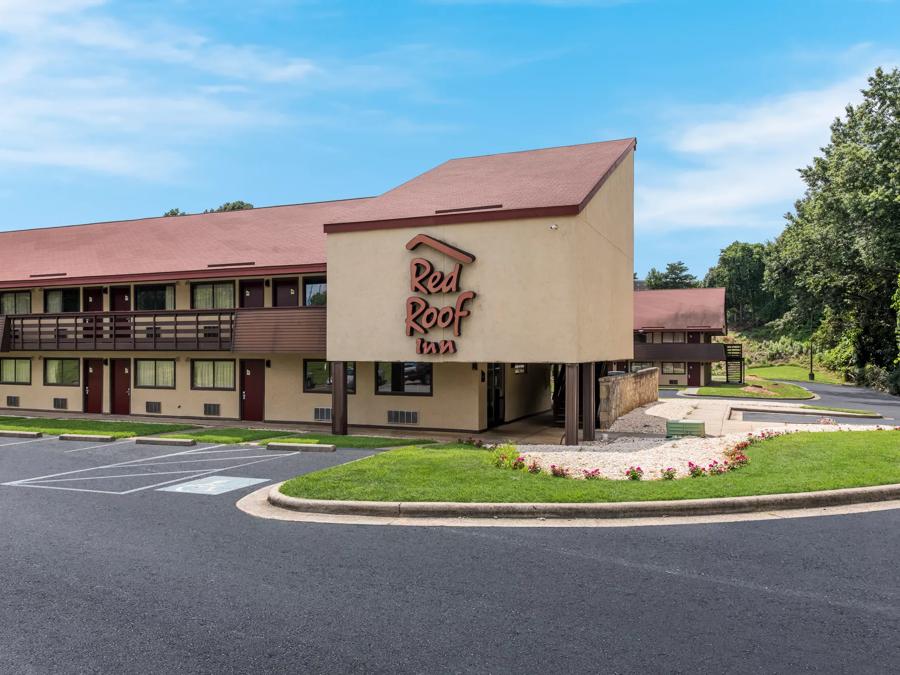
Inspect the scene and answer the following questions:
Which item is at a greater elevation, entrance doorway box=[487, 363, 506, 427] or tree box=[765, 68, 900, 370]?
tree box=[765, 68, 900, 370]

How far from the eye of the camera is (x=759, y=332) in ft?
357

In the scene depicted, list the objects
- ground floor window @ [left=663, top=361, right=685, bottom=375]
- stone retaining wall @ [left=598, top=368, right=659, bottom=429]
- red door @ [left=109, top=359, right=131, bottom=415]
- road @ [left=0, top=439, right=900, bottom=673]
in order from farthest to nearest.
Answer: ground floor window @ [left=663, top=361, right=685, bottom=375]
red door @ [left=109, top=359, right=131, bottom=415]
stone retaining wall @ [left=598, top=368, right=659, bottom=429]
road @ [left=0, top=439, right=900, bottom=673]

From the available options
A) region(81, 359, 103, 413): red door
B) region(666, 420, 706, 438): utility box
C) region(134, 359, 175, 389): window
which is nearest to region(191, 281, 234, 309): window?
region(134, 359, 175, 389): window

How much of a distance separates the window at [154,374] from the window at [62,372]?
11.7 feet

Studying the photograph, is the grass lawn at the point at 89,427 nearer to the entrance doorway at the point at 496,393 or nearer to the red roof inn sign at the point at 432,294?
the red roof inn sign at the point at 432,294

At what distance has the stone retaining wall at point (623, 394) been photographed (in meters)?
24.8

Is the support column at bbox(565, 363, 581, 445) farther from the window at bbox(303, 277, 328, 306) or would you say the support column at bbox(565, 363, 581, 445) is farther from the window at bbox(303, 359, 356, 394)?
the window at bbox(303, 277, 328, 306)

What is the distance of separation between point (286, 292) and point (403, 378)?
6.15 metres

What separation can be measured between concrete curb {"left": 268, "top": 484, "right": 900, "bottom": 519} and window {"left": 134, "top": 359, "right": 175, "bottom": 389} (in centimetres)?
2002

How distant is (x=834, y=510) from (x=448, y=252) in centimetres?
1246

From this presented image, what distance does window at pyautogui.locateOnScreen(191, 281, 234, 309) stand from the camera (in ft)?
88.6

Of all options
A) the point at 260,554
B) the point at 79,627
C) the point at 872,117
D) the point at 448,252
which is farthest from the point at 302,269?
the point at 872,117

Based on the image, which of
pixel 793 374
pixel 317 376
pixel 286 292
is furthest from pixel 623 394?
pixel 793 374

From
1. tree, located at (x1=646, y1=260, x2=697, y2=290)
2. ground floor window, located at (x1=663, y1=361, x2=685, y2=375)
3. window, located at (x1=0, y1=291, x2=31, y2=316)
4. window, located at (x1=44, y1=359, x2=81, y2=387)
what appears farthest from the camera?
tree, located at (x1=646, y1=260, x2=697, y2=290)
